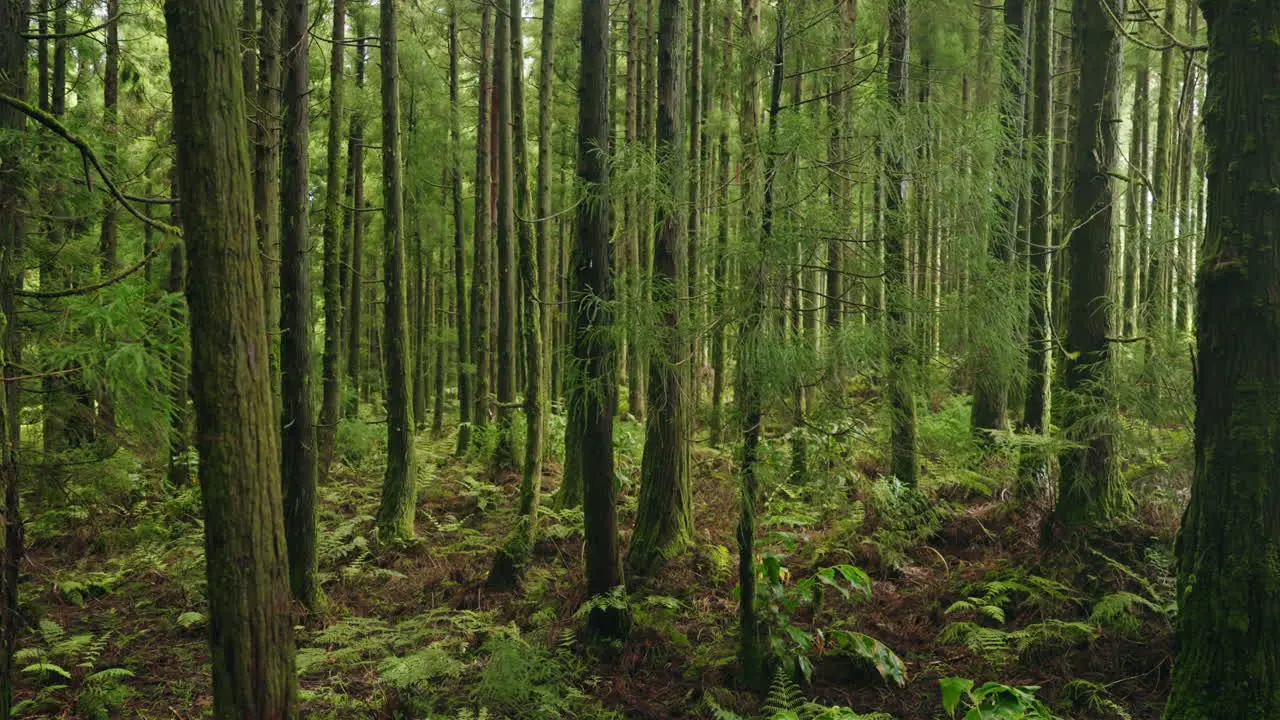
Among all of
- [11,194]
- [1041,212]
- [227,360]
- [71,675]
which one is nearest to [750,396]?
[227,360]

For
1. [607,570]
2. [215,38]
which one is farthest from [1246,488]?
[215,38]

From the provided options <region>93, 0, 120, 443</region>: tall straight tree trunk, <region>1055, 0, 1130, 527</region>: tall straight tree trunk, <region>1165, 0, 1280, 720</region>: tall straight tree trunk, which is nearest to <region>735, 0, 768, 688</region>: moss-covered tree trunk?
<region>1165, 0, 1280, 720</region>: tall straight tree trunk

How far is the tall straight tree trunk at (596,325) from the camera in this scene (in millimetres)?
6375

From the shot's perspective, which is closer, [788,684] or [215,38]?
[215,38]

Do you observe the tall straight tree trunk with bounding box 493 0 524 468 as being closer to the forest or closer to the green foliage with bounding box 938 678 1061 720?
the forest

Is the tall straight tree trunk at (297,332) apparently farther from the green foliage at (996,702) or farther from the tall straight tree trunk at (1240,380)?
the tall straight tree trunk at (1240,380)

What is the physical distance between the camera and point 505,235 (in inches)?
471

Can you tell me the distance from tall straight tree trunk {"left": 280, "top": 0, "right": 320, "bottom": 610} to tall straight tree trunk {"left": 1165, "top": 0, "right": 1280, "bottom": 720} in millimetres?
7345

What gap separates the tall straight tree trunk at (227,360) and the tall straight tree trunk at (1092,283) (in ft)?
21.3

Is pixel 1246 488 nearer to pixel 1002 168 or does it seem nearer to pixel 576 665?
pixel 1002 168

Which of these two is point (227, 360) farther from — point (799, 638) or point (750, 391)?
point (799, 638)

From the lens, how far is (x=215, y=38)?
146 inches

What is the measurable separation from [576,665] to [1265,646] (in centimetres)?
460

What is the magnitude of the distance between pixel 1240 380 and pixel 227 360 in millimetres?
5366
